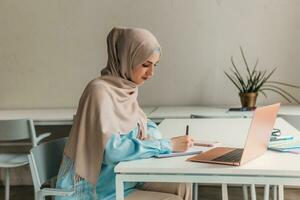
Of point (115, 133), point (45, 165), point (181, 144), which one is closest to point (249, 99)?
point (181, 144)

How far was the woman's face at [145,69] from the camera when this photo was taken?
177 cm

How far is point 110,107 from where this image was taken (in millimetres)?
1628

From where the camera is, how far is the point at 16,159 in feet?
9.52

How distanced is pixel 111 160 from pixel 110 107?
0.23 metres

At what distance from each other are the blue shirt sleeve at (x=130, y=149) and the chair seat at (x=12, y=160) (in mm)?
1463

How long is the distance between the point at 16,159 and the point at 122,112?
149 centimetres

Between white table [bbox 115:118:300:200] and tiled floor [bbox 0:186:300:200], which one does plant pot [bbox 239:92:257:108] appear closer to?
tiled floor [bbox 0:186:300:200]

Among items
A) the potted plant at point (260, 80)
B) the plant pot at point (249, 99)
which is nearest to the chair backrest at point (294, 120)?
the plant pot at point (249, 99)

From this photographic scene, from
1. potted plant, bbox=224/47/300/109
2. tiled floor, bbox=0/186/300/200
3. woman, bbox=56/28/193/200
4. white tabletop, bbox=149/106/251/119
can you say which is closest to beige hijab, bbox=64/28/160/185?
woman, bbox=56/28/193/200

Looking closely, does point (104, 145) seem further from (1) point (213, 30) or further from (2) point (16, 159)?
(1) point (213, 30)

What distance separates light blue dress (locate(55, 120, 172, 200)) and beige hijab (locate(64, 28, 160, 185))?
4 centimetres

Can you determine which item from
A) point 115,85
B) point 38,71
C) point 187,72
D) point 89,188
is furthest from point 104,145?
point 38,71

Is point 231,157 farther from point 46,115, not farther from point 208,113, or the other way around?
point 46,115

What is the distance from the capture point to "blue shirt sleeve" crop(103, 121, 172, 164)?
146cm
